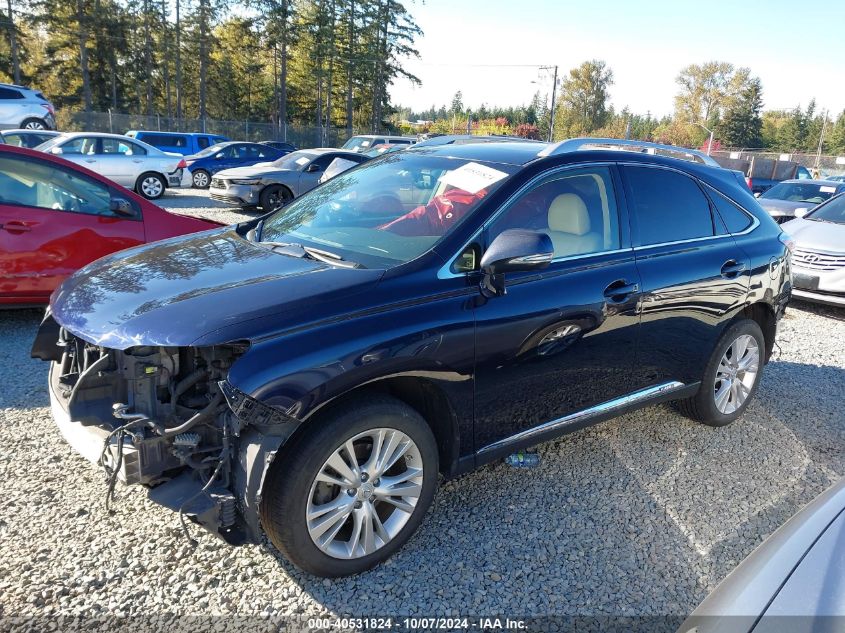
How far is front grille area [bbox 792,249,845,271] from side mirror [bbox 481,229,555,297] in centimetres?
655

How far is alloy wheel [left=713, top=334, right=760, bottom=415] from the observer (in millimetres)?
4262

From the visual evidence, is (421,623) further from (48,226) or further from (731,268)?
(48,226)

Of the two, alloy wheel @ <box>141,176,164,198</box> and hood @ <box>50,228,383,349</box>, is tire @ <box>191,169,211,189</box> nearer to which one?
alloy wheel @ <box>141,176,164,198</box>

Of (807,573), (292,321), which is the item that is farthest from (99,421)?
(807,573)

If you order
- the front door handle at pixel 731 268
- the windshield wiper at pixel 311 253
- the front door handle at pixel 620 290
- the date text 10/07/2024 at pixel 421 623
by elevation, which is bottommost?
the date text 10/07/2024 at pixel 421 623

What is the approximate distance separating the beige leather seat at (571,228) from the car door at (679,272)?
338 millimetres

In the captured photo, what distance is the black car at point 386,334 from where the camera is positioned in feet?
7.91

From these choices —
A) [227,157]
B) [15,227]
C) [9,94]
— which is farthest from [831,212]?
[9,94]

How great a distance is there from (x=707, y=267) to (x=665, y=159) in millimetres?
722

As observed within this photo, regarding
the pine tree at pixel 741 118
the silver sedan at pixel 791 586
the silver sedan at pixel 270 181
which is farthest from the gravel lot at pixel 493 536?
the pine tree at pixel 741 118

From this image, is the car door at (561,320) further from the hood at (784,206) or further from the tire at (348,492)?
the hood at (784,206)

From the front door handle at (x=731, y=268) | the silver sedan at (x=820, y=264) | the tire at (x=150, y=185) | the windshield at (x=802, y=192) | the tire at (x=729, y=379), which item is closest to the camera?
the front door handle at (x=731, y=268)

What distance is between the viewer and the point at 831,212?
9086 millimetres

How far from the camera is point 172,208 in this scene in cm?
1423
